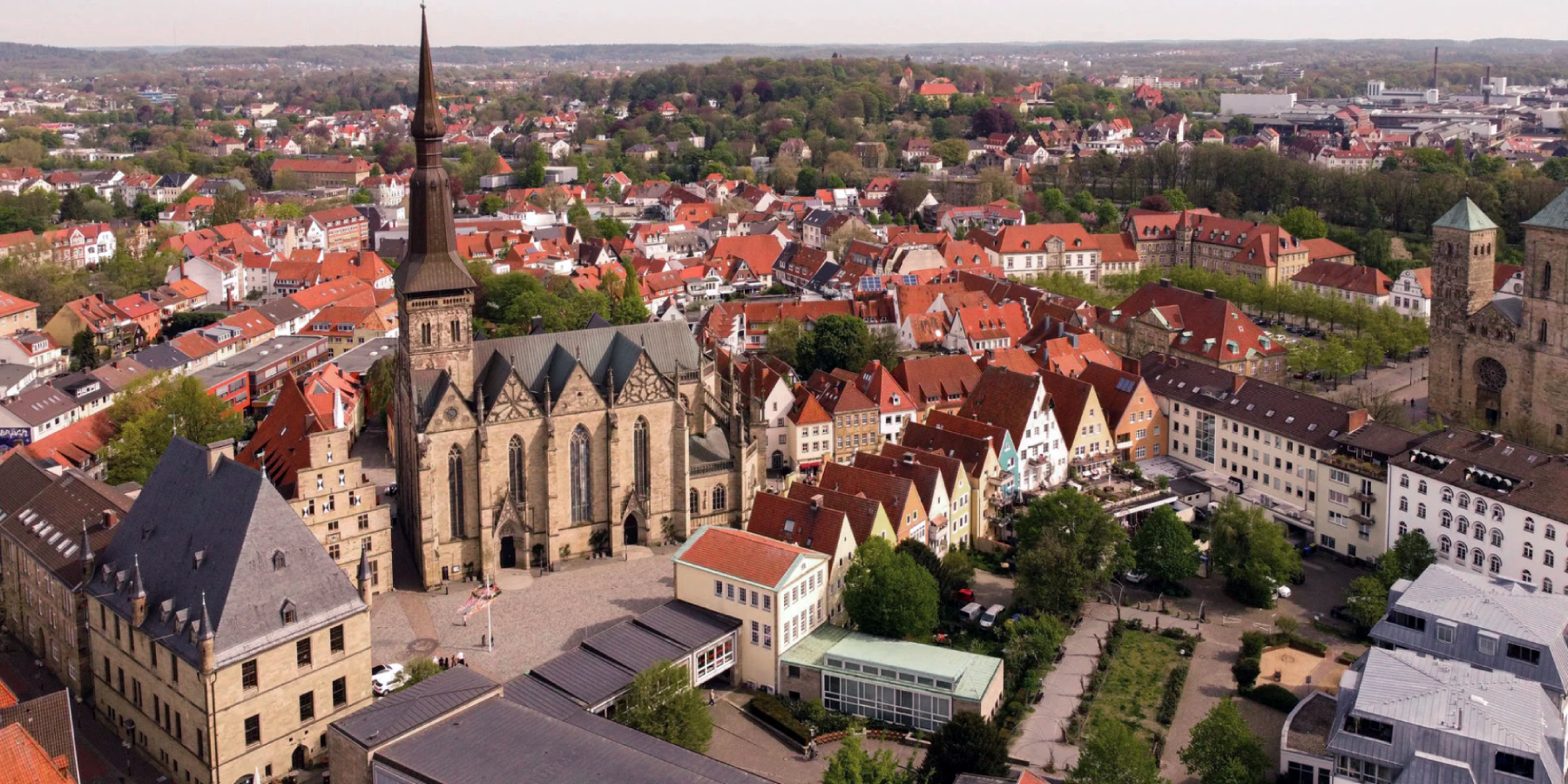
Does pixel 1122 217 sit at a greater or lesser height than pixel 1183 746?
greater

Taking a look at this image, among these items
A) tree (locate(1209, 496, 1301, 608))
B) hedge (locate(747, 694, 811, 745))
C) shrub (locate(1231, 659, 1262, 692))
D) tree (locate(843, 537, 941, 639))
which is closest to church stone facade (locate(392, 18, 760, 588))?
tree (locate(843, 537, 941, 639))

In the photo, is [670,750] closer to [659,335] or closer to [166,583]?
[166,583]

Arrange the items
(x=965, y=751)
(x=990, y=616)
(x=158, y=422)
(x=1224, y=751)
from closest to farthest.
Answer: (x=1224, y=751) → (x=965, y=751) → (x=990, y=616) → (x=158, y=422)

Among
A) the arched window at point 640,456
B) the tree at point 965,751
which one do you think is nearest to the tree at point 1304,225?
the arched window at point 640,456

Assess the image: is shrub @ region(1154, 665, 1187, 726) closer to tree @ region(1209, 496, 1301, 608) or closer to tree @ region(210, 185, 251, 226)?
tree @ region(1209, 496, 1301, 608)

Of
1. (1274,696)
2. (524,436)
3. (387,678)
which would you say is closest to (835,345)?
(524,436)

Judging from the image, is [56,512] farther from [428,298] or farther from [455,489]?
[428,298]

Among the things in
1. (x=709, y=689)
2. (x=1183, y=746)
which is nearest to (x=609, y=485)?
(x=709, y=689)
